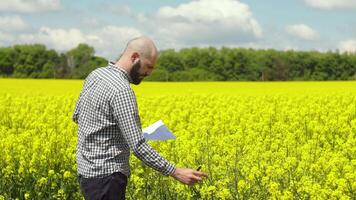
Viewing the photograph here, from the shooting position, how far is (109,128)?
4238mm

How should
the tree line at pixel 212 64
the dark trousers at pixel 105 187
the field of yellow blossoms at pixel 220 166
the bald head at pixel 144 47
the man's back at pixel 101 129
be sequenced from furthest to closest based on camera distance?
the tree line at pixel 212 64 < the field of yellow blossoms at pixel 220 166 < the dark trousers at pixel 105 187 < the man's back at pixel 101 129 < the bald head at pixel 144 47

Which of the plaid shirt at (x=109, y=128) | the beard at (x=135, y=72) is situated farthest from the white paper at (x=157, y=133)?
the beard at (x=135, y=72)

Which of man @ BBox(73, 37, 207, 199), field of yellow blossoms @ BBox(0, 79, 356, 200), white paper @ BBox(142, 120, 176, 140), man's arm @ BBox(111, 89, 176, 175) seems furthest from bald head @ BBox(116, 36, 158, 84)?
field of yellow blossoms @ BBox(0, 79, 356, 200)

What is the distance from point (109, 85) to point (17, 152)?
16.9 ft

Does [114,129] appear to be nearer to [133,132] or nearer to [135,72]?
[133,132]

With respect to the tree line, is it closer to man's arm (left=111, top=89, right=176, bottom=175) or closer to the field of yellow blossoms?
the field of yellow blossoms

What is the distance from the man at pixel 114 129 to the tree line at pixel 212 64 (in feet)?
194

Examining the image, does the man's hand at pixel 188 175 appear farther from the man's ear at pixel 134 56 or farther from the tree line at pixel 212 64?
the tree line at pixel 212 64

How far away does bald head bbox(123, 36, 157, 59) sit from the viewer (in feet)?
13.3

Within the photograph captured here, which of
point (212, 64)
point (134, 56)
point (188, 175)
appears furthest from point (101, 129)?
point (212, 64)

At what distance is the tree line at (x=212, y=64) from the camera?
66562 mm

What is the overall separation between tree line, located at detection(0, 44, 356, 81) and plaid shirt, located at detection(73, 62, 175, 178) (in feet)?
194

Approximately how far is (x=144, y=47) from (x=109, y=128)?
0.57m

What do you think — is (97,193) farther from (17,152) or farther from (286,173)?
(17,152)
